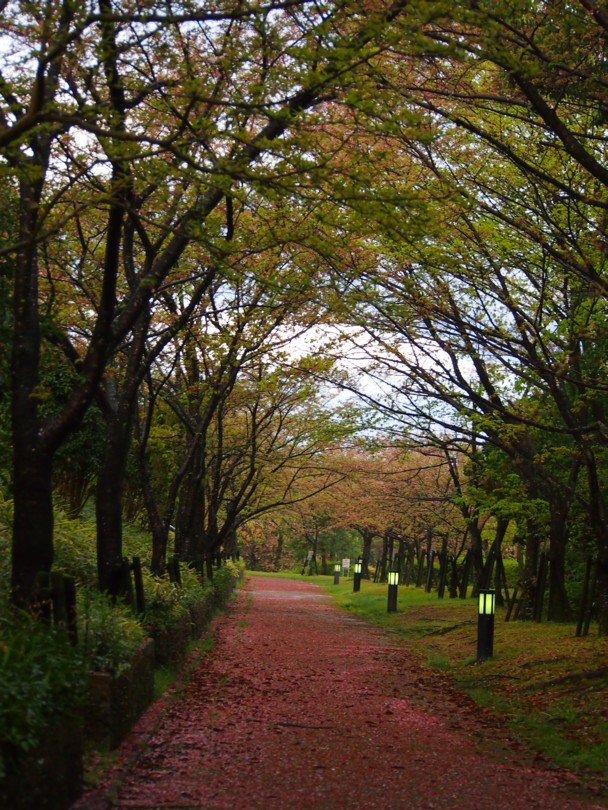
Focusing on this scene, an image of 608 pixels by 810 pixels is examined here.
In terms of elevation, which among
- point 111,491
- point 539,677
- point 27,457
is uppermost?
point 27,457

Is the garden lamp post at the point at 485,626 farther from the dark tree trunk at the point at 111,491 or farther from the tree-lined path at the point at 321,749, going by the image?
the dark tree trunk at the point at 111,491

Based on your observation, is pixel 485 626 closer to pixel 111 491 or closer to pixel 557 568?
pixel 557 568

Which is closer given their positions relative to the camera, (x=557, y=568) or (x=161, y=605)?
(x=161, y=605)

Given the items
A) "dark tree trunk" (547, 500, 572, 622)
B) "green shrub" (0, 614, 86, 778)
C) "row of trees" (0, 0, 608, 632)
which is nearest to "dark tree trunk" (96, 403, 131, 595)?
"row of trees" (0, 0, 608, 632)

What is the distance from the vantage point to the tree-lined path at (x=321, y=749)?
223 inches

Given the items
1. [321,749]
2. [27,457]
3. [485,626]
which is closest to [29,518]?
[27,457]

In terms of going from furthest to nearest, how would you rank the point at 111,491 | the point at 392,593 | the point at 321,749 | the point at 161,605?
1. the point at 392,593
2. the point at 161,605
3. the point at 111,491
4. the point at 321,749

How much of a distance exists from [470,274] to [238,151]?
6.43 metres

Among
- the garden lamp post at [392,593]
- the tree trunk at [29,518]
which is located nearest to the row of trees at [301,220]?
the tree trunk at [29,518]

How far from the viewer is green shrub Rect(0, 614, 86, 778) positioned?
4.14 metres

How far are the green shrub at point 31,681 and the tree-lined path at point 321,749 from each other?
702mm

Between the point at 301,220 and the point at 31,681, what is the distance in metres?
6.52

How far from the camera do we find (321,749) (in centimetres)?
696

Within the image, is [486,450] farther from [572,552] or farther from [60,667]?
[60,667]
